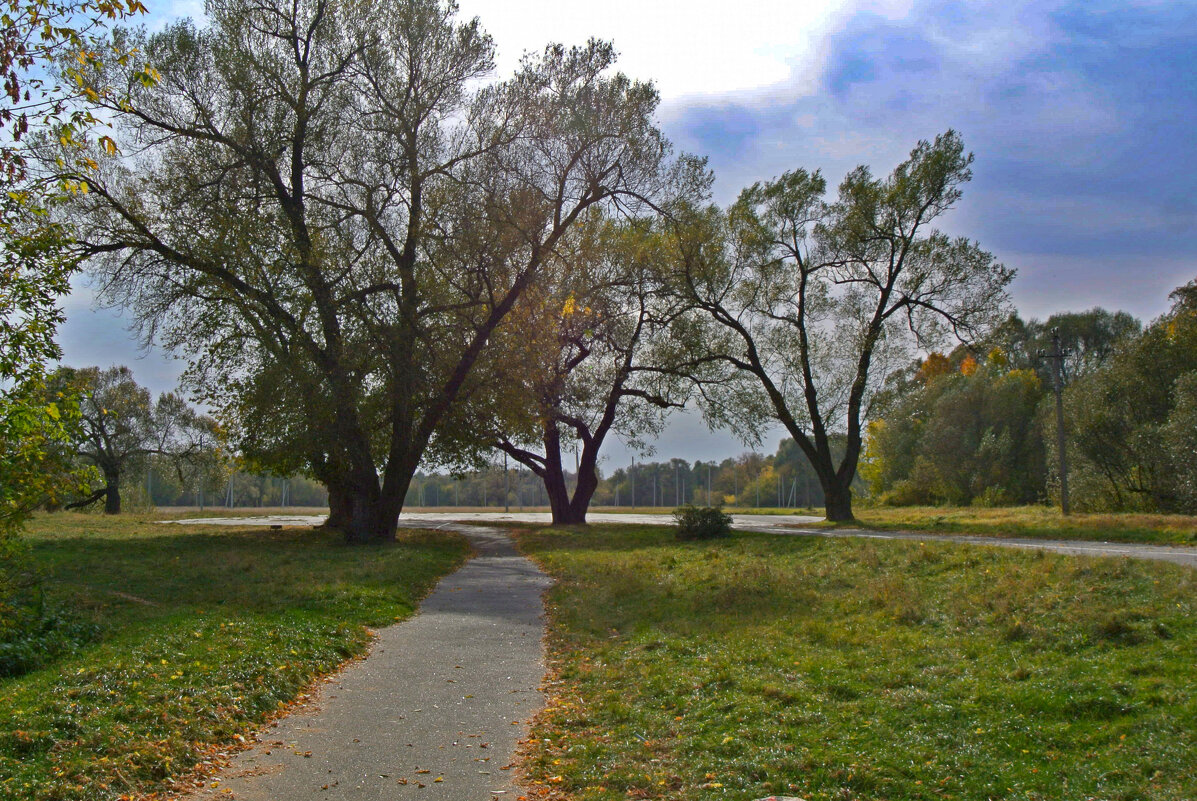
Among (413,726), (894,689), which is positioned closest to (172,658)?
(413,726)

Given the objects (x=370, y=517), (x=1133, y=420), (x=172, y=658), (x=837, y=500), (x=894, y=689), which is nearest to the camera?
(x=894, y=689)

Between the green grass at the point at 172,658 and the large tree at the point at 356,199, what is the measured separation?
18.6ft

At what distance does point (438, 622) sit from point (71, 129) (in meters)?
7.84

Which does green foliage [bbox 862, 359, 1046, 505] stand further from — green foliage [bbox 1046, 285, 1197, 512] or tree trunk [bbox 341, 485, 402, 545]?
tree trunk [bbox 341, 485, 402, 545]

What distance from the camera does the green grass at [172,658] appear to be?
5.42 meters

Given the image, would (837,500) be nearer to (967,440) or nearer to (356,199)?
(356,199)

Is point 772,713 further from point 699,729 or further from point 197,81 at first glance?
point 197,81

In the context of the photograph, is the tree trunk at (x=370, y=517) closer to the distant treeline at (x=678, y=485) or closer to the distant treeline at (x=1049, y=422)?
the distant treeline at (x=1049, y=422)

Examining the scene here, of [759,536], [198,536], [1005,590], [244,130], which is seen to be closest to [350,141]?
[244,130]

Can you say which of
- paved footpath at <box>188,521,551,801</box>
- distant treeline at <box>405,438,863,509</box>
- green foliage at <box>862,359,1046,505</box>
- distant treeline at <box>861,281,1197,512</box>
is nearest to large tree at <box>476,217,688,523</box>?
distant treeline at <box>861,281,1197,512</box>

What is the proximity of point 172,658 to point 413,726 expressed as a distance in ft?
8.58

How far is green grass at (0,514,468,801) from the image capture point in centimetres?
542

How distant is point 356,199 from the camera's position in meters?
24.2

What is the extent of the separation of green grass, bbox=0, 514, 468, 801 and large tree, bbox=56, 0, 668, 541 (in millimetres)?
5675
